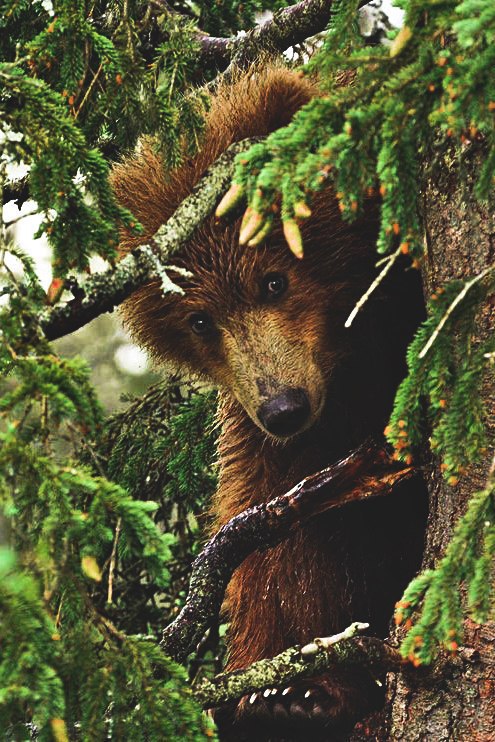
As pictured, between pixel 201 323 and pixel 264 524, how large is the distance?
1247 millimetres

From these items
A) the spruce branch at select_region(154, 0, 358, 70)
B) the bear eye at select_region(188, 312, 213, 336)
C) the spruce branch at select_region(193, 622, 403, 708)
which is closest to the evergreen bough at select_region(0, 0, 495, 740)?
the spruce branch at select_region(193, 622, 403, 708)

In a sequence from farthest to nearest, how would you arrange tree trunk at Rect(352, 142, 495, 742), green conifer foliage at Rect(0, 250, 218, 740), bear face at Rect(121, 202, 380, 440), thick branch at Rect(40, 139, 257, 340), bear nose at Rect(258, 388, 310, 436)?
bear face at Rect(121, 202, 380, 440) → bear nose at Rect(258, 388, 310, 436) → tree trunk at Rect(352, 142, 495, 742) → thick branch at Rect(40, 139, 257, 340) → green conifer foliage at Rect(0, 250, 218, 740)

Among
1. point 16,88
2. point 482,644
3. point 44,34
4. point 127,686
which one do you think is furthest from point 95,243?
point 482,644

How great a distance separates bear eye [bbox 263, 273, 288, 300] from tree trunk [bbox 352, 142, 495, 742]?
1061mm

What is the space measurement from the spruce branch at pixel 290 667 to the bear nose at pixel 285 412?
912 mm

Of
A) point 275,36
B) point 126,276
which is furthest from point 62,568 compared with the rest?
point 275,36

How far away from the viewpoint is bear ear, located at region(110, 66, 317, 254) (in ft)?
12.4

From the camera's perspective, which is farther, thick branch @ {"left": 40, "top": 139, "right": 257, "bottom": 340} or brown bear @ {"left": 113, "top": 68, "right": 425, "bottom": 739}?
brown bear @ {"left": 113, "top": 68, "right": 425, "bottom": 739}

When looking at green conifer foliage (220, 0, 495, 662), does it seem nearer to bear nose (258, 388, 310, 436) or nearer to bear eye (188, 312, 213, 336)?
bear nose (258, 388, 310, 436)

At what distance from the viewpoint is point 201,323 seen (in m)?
4.10

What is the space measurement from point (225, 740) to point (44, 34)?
102 inches

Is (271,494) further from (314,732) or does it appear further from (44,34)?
(44,34)

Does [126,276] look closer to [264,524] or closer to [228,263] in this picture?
[264,524]

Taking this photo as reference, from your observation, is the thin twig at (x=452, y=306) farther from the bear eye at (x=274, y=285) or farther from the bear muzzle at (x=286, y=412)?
the bear eye at (x=274, y=285)
